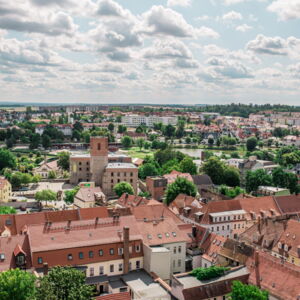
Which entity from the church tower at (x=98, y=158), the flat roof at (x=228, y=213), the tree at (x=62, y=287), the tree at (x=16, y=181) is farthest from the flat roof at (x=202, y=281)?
the tree at (x=16, y=181)

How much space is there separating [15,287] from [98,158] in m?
63.0

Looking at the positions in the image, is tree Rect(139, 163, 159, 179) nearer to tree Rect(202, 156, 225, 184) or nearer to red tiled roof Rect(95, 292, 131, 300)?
tree Rect(202, 156, 225, 184)

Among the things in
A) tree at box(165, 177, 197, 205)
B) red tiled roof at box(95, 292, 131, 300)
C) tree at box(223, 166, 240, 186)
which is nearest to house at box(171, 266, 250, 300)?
red tiled roof at box(95, 292, 131, 300)

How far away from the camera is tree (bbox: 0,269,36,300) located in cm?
2678

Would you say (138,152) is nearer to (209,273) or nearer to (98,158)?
(98,158)

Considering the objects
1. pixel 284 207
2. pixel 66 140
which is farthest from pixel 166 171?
pixel 66 140

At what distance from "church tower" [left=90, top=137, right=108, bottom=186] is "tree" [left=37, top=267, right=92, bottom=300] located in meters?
62.2

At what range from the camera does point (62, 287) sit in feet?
86.4

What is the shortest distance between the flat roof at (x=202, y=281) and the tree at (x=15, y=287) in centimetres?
1245

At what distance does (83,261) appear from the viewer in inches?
1426

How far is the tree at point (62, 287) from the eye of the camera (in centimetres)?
2559

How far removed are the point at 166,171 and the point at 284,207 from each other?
157 ft

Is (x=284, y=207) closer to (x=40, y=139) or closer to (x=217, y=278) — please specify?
(x=217, y=278)

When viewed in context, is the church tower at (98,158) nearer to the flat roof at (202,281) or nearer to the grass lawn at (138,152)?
the flat roof at (202,281)
